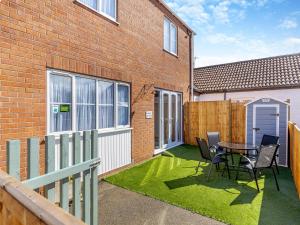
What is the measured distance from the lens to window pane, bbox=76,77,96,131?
5.29m

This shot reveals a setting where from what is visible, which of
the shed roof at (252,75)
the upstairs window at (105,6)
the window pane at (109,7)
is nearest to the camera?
the upstairs window at (105,6)

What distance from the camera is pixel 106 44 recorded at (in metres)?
6.04

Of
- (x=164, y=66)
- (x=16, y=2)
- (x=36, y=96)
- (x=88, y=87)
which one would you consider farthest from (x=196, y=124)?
(x=16, y=2)

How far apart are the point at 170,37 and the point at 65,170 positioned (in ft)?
29.6

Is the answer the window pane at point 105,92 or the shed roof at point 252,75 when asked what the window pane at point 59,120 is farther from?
the shed roof at point 252,75

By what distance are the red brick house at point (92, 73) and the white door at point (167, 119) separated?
0.14ft

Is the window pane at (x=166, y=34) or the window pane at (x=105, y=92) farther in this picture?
the window pane at (x=166, y=34)

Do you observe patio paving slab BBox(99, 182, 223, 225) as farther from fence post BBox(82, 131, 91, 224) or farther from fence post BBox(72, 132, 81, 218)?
fence post BBox(72, 132, 81, 218)

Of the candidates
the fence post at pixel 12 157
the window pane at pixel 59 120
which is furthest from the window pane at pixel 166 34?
the fence post at pixel 12 157

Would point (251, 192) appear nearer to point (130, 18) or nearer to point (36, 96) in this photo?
point (36, 96)

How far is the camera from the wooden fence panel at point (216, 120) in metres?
9.77

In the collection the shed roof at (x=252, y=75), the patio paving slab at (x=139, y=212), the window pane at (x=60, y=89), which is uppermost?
the shed roof at (x=252, y=75)

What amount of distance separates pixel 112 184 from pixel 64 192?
11.4 ft

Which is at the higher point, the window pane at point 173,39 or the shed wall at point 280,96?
the window pane at point 173,39
